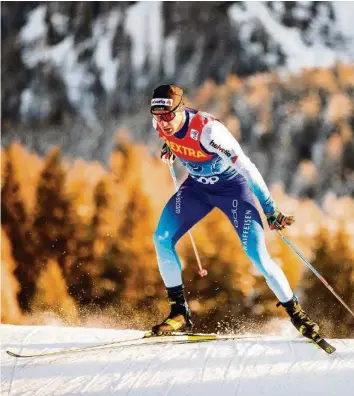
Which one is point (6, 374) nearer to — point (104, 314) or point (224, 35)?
point (104, 314)

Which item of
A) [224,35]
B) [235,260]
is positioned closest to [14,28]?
[224,35]

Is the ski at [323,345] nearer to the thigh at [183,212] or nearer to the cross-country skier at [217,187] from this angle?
the cross-country skier at [217,187]

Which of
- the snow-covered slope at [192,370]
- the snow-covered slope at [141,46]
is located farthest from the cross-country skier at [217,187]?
the snow-covered slope at [141,46]

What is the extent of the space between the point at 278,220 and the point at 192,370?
0.75 metres

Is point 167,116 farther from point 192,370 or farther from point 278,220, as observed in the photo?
point 192,370

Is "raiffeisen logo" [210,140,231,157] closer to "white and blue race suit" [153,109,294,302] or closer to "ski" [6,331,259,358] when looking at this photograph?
"white and blue race suit" [153,109,294,302]

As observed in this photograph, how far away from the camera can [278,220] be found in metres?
2.73

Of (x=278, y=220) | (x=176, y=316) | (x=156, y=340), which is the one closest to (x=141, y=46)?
(x=278, y=220)

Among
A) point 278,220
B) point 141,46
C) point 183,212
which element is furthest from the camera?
point 141,46

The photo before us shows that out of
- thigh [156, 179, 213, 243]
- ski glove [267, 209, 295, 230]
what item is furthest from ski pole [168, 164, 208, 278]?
ski glove [267, 209, 295, 230]

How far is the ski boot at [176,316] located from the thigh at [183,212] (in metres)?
0.27

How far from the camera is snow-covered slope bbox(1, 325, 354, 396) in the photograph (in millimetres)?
2723

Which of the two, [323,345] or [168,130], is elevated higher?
[168,130]

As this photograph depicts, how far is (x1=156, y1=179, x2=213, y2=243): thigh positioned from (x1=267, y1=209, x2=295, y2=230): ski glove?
346mm
